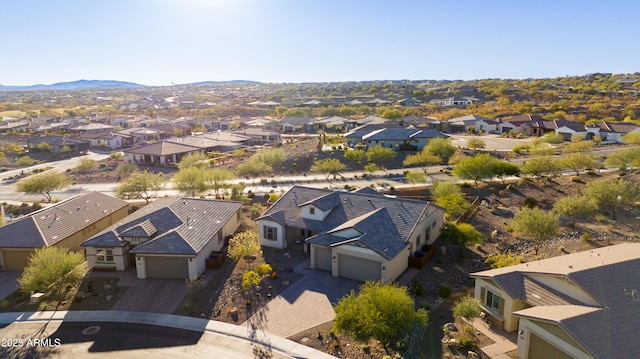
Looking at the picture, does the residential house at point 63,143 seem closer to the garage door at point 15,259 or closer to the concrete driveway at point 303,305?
the garage door at point 15,259

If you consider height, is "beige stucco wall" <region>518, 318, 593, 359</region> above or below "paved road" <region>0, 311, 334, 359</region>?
above

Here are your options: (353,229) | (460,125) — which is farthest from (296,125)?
(353,229)

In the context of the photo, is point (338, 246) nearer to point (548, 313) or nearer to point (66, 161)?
point (548, 313)

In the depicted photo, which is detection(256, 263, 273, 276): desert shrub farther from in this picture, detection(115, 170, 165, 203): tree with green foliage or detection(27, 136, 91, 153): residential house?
detection(27, 136, 91, 153): residential house

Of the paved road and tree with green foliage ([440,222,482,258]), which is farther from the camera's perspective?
tree with green foliage ([440,222,482,258])

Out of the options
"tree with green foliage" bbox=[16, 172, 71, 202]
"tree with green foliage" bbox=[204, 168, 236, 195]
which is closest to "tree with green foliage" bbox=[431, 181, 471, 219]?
"tree with green foliage" bbox=[204, 168, 236, 195]

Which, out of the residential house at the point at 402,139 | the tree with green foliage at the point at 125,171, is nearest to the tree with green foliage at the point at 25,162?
the tree with green foliage at the point at 125,171
